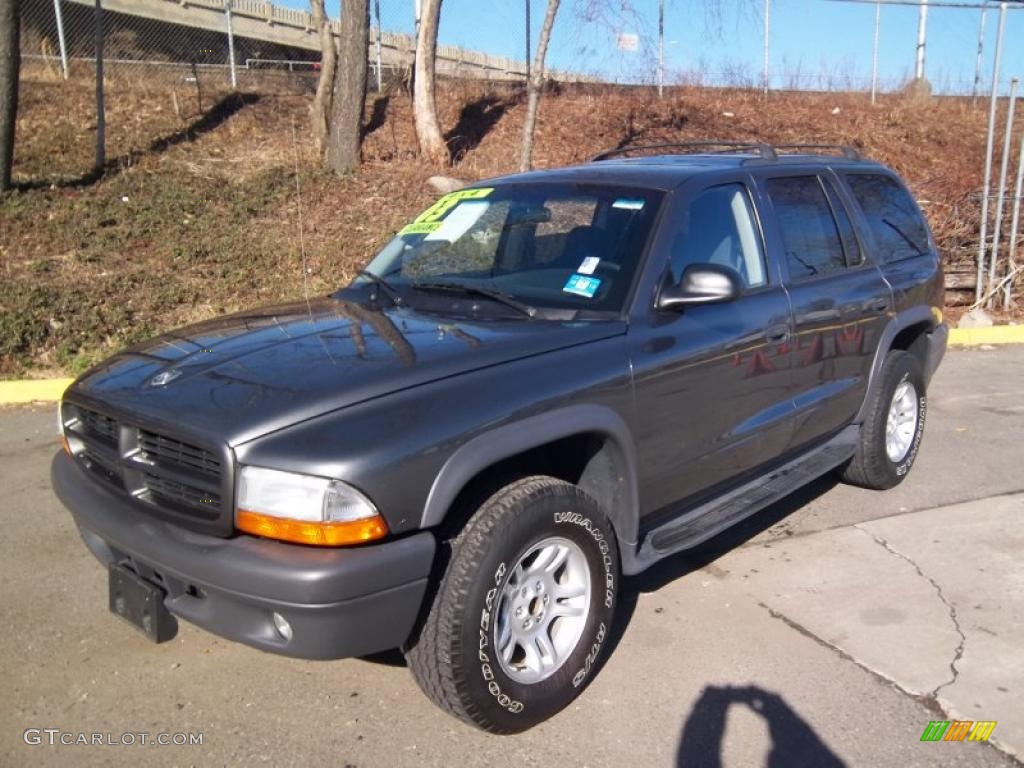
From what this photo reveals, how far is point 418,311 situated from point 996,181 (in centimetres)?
1391

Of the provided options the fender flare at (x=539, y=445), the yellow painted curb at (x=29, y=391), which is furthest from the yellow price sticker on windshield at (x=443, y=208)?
the yellow painted curb at (x=29, y=391)

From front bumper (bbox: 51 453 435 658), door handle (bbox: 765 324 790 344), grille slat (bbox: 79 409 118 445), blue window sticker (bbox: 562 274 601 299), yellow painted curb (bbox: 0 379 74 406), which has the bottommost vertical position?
yellow painted curb (bbox: 0 379 74 406)

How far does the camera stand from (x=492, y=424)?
9.42 ft

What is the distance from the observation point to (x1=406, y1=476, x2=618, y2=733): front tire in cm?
278

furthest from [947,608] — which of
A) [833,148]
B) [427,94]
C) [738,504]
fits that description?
[427,94]

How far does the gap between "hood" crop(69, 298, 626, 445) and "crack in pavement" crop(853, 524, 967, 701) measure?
1779 mm

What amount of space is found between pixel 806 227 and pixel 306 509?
3.02 meters

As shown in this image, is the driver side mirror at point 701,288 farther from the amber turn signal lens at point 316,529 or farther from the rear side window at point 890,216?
the rear side window at point 890,216

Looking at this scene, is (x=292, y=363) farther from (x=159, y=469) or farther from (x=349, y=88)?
(x=349, y=88)

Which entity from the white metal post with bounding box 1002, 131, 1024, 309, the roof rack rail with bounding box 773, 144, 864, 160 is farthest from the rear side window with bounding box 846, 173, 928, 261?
the white metal post with bounding box 1002, 131, 1024, 309

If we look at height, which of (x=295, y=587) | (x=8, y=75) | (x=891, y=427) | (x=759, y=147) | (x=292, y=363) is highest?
(x=8, y=75)

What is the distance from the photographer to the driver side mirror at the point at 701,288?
345 cm

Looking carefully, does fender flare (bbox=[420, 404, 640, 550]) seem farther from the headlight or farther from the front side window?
the front side window

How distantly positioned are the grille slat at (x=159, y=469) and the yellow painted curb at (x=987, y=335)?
8951 millimetres
